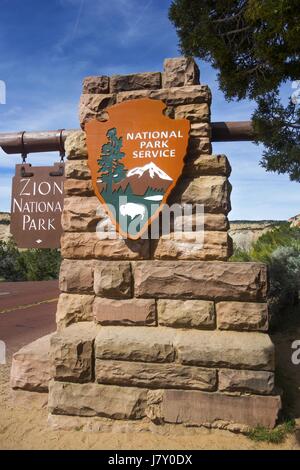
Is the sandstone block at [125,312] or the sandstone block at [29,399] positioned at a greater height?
the sandstone block at [125,312]

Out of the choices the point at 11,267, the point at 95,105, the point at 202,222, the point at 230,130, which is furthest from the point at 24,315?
the point at 11,267

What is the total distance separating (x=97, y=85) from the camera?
3.61m

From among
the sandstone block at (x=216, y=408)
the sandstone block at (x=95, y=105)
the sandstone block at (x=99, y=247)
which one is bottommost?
the sandstone block at (x=216, y=408)

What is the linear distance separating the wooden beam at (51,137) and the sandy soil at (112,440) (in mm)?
2769

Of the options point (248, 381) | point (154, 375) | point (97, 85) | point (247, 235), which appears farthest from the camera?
point (247, 235)

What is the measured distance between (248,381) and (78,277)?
5.87 feet

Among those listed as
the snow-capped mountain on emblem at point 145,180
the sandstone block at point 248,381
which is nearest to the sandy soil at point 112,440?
the sandstone block at point 248,381

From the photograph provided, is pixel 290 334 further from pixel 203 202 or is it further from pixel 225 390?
pixel 203 202

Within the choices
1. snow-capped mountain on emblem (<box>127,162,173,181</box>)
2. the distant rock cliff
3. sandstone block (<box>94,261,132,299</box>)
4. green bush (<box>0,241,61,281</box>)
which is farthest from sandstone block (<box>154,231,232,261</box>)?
green bush (<box>0,241,61,281</box>)

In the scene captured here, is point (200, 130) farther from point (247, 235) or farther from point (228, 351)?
point (247, 235)

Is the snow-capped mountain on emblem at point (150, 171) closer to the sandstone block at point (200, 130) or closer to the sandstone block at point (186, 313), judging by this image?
the sandstone block at point (200, 130)

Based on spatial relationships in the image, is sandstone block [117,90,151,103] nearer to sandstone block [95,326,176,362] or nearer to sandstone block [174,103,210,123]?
sandstone block [174,103,210,123]

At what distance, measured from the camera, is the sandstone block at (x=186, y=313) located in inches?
124
